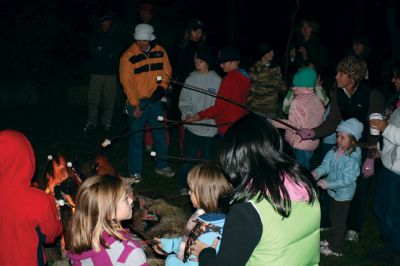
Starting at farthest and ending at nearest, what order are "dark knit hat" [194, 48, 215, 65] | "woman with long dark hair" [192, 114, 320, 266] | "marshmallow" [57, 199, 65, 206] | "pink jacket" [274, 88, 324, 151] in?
"dark knit hat" [194, 48, 215, 65], "pink jacket" [274, 88, 324, 151], "marshmallow" [57, 199, 65, 206], "woman with long dark hair" [192, 114, 320, 266]

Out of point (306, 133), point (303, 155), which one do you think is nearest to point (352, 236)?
point (303, 155)

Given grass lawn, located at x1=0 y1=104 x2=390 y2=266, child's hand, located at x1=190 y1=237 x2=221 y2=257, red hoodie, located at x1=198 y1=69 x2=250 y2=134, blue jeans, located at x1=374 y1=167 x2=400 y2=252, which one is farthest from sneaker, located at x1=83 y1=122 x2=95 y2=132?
child's hand, located at x1=190 y1=237 x2=221 y2=257

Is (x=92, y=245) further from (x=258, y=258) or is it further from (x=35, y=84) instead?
(x=35, y=84)

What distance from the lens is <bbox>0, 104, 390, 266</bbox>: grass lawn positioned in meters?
6.41

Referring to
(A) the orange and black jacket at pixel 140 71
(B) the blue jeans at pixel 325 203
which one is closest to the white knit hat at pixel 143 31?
(A) the orange and black jacket at pixel 140 71

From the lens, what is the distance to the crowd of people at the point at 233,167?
9.42 ft

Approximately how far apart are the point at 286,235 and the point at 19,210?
81.7 inches

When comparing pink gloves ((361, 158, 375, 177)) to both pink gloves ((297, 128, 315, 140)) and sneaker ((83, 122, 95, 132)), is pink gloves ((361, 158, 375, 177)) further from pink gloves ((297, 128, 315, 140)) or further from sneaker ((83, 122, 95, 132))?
sneaker ((83, 122, 95, 132))

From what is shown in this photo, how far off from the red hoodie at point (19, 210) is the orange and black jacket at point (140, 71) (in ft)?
12.2

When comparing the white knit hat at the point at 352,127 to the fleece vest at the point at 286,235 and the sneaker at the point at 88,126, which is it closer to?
the fleece vest at the point at 286,235

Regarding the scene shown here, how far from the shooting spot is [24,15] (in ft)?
46.4

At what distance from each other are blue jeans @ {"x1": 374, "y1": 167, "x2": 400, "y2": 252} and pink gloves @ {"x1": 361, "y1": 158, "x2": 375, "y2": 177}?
149mm

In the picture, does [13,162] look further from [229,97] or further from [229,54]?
[229,54]

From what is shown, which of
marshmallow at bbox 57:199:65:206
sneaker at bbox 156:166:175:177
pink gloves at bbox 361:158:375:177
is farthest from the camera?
sneaker at bbox 156:166:175:177
